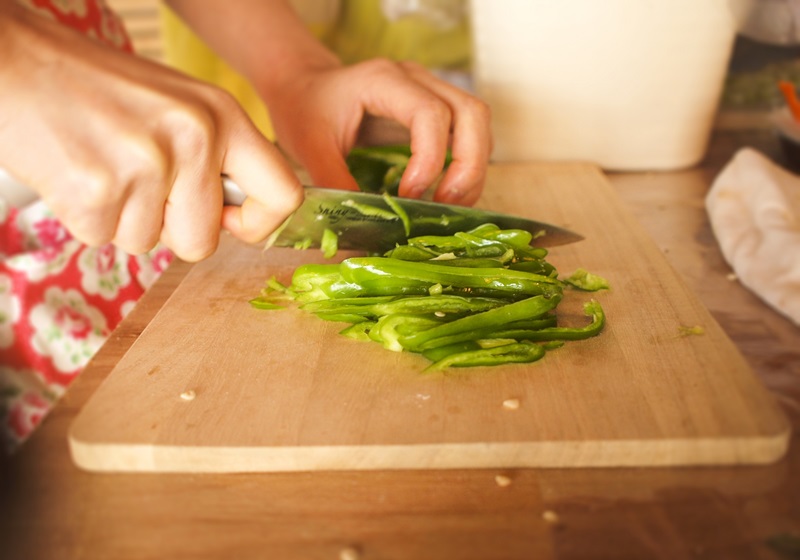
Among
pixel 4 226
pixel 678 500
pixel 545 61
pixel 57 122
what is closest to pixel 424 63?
pixel 545 61

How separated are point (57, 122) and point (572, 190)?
55.2 inches

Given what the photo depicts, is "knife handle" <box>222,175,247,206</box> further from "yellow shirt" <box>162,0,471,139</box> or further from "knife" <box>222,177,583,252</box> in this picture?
"yellow shirt" <box>162,0,471,139</box>

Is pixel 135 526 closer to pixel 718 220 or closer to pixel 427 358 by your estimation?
pixel 427 358

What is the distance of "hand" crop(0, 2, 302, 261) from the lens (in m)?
1.04

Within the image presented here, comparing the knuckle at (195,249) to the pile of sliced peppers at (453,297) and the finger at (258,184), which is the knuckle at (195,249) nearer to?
the finger at (258,184)

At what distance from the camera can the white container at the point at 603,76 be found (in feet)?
6.79

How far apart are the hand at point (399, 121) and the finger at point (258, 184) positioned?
432mm

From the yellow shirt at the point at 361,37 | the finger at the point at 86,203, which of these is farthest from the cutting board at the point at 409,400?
the yellow shirt at the point at 361,37

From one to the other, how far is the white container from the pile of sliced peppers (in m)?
0.81

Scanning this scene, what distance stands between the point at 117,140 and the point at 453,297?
0.64m

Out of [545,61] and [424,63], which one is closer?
[545,61]

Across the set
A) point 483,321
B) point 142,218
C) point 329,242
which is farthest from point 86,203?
Result: point 483,321

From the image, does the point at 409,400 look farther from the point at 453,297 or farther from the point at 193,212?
the point at 193,212

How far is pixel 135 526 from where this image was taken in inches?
38.7
